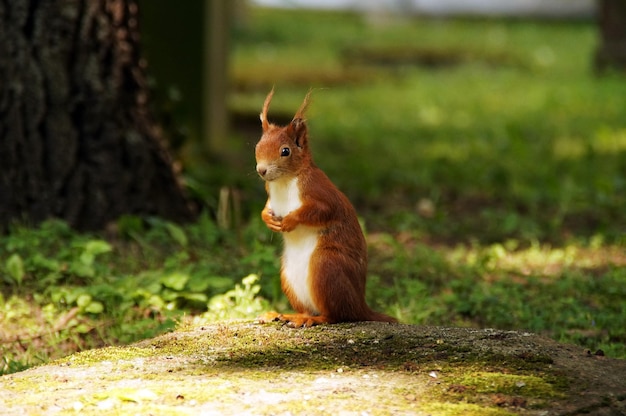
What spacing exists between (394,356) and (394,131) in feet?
19.7

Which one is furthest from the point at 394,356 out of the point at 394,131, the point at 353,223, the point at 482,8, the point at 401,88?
the point at 482,8

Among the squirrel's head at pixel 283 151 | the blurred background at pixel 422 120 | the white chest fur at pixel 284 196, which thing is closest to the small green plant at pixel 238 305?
the blurred background at pixel 422 120

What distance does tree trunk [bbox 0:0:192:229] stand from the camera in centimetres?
500

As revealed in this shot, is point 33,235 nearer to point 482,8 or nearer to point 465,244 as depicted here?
point 465,244

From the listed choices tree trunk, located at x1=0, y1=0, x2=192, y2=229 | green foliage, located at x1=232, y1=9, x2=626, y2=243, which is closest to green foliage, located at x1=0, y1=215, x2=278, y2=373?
tree trunk, located at x1=0, y1=0, x2=192, y2=229

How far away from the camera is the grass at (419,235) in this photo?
4.27 meters

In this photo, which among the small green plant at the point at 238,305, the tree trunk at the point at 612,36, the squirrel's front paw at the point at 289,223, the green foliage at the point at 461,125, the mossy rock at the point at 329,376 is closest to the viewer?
the mossy rock at the point at 329,376

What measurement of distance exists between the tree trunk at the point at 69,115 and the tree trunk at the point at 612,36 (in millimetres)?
8720

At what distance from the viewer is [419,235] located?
5.80 metres

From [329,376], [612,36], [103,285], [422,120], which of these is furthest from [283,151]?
[612,36]

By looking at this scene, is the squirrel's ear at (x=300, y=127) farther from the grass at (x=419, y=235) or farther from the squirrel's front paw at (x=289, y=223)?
the grass at (x=419, y=235)

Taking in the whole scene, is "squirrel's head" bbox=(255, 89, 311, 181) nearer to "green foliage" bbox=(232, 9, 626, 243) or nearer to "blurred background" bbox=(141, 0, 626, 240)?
"green foliage" bbox=(232, 9, 626, 243)

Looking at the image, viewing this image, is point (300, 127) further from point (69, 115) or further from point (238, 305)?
point (69, 115)

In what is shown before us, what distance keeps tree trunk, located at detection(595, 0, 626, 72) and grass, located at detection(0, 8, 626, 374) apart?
0.66 meters
